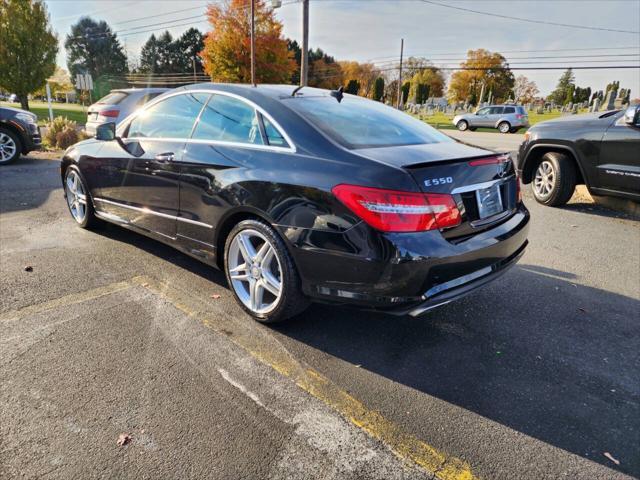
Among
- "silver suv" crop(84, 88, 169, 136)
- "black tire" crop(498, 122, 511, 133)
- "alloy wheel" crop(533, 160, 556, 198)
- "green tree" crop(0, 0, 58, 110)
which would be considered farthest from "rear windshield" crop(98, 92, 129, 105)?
"black tire" crop(498, 122, 511, 133)

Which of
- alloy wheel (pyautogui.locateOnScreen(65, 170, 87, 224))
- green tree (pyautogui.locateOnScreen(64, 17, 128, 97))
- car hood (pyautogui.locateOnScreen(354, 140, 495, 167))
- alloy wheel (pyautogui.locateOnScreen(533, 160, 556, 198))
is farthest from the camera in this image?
green tree (pyautogui.locateOnScreen(64, 17, 128, 97))

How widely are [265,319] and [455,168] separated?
154 cm

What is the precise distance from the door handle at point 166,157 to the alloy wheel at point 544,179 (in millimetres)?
5447

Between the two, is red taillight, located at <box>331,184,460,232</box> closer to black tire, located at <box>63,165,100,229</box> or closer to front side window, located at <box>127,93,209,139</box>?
front side window, located at <box>127,93,209,139</box>

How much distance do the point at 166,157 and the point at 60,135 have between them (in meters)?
10.7

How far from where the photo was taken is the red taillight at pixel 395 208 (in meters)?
2.29

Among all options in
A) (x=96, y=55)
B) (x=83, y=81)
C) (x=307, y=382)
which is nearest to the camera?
(x=307, y=382)

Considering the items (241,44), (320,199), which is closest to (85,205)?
(320,199)

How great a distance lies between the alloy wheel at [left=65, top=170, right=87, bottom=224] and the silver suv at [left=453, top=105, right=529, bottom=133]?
28018 mm

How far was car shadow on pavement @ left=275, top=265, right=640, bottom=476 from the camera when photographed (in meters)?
2.18

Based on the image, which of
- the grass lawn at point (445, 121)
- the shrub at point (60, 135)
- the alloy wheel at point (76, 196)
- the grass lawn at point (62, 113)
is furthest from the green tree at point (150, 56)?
the alloy wheel at point (76, 196)

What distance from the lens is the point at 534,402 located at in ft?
7.59

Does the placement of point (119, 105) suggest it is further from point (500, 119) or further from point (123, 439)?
point (500, 119)

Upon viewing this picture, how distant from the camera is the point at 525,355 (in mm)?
2738
